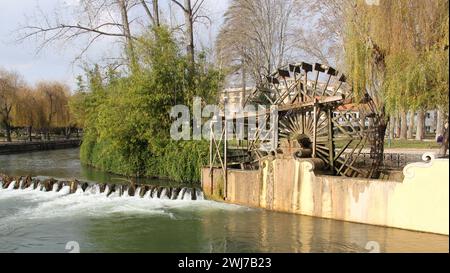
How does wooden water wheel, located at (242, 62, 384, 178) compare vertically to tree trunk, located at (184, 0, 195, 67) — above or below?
below

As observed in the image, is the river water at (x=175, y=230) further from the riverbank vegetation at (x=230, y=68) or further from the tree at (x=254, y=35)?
the tree at (x=254, y=35)

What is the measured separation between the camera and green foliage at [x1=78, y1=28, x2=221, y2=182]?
19.8m

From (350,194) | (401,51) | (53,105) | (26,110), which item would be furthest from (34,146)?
(401,51)

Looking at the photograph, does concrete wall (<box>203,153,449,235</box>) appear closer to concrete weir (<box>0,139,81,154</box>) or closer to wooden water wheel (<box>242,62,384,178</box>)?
wooden water wheel (<box>242,62,384,178</box>)

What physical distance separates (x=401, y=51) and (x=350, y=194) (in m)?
4.50

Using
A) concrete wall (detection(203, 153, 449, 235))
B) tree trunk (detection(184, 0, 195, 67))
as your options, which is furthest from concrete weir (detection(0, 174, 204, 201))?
tree trunk (detection(184, 0, 195, 67))

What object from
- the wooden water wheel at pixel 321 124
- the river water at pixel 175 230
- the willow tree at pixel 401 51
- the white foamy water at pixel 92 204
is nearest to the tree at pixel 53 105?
the white foamy water at pixel 92 204

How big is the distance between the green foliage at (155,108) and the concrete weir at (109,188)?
3610mm

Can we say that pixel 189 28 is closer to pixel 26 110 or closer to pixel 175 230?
pixel 175 230

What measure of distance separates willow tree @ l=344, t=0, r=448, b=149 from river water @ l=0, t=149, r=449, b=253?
4.42 meters

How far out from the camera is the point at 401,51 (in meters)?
12.5
